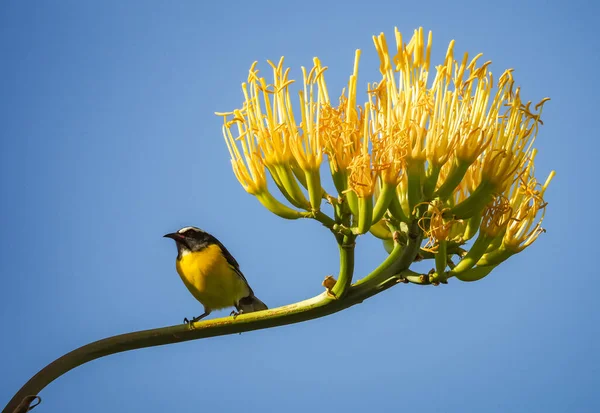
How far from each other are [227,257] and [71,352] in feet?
12.6

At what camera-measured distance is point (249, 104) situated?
3.72 meters

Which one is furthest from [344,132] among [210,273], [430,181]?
[210,273]

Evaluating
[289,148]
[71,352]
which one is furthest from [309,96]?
[71,352]

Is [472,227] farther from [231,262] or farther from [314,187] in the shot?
[231,262]

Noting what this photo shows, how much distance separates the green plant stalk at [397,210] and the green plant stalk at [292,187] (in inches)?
15.3

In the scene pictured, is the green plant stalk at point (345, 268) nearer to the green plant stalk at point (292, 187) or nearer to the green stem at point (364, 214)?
the green stem at point (364, 214)

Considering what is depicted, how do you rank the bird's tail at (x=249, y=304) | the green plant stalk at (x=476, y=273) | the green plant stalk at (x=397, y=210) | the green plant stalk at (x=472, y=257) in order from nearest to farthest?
1. the green plant stalk at (x=397, y=210)
2. the green plant stalk at (x=472, y=257)
3. the green plant stalk at (x=476, y=273)
4. the bird's tail at (x=249, y=304)

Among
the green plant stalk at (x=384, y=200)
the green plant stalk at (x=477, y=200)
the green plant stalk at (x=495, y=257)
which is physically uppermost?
the green plant stalk at (x=384, y=200)

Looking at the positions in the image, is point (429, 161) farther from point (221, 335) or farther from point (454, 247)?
point (221, 335)

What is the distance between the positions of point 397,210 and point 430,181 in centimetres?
20

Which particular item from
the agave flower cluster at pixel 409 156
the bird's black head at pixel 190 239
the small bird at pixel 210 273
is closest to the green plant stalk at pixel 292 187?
the agave flower cluster at pixel 409 156

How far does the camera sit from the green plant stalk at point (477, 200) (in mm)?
3572

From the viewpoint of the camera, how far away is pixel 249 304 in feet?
23.7

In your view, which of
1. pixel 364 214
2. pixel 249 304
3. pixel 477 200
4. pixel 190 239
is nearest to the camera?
pixel 364 214
